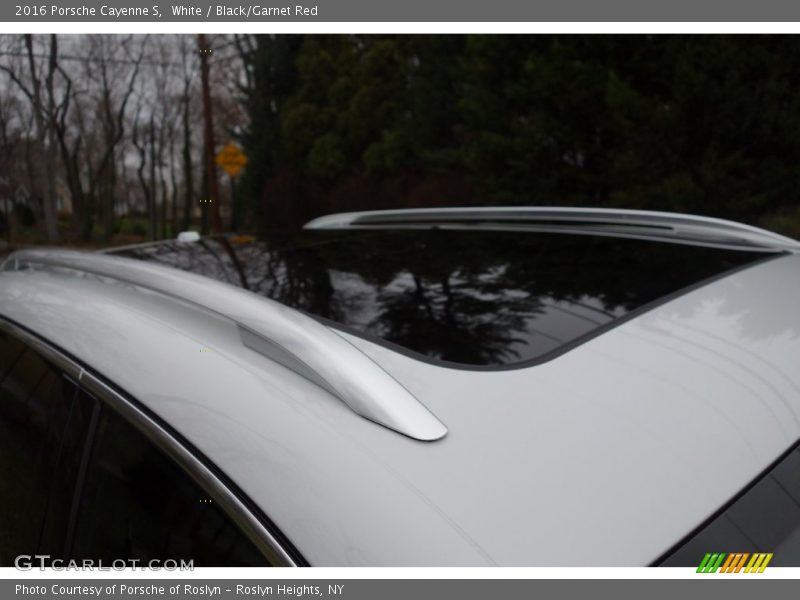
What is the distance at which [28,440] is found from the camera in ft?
4.61

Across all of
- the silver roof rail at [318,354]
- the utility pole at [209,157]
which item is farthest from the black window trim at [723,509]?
the utility pole at [209,157]

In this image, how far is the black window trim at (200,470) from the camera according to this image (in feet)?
2.70

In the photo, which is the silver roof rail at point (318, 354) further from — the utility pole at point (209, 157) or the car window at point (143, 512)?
the utility pole at point (209, 157)

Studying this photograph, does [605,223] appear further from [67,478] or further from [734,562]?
[67,478]

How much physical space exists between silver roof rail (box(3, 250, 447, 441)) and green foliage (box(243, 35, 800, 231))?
1079 cm

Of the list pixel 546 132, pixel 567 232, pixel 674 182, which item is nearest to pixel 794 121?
pixel 674 182

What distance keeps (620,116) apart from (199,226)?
25.3ft

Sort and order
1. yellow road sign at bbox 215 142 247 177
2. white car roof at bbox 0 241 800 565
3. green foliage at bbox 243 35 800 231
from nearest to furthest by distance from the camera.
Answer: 1. white car roof at bbox 0 241 800 565
2. green foliage at bbox 243 35 800 231
3. yellow road sign at bbox 215 142 247 177

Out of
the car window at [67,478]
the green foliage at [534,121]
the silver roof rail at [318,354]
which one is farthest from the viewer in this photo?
the green foliage at [534,121]

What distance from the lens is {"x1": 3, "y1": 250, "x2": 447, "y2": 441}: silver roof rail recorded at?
35.0 inches

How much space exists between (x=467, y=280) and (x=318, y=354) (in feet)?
2.25

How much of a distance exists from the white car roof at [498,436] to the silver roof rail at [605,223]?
64 cm

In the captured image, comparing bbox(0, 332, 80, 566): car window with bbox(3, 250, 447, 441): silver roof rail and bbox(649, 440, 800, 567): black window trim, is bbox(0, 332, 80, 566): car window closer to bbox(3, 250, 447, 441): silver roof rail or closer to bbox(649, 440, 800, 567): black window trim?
bbox(3, 250, 447, 441): silver roof rail

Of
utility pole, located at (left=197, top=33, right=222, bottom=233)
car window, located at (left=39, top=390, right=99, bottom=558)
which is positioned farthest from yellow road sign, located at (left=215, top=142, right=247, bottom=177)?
car window, located at (left=39, top=390, right=99, bottom=558)
